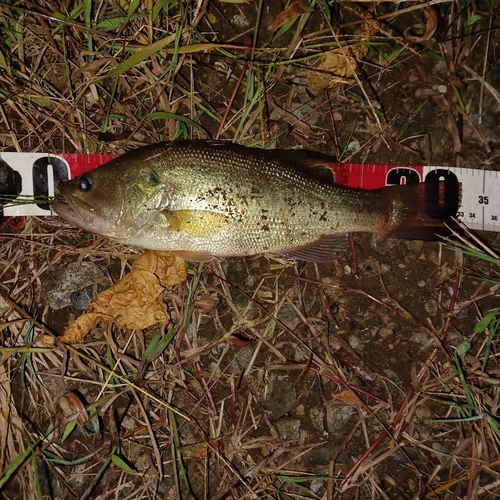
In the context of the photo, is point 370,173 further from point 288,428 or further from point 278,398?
A: point 288,428

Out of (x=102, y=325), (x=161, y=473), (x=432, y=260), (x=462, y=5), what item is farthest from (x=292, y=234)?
(x=462, y=5)

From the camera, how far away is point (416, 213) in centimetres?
300

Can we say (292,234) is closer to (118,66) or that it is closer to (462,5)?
(118,66)

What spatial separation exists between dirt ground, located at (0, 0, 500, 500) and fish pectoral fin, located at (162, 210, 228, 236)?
17.8 inches

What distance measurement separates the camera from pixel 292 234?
114 inches

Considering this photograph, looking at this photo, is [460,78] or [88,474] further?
[460,78]

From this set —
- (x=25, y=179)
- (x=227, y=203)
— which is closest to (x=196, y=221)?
(x=227, y=203)

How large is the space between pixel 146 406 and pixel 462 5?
399 cm

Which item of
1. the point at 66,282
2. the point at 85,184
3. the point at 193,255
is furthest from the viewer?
the point at 66,282

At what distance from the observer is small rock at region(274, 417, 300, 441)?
3.21 m

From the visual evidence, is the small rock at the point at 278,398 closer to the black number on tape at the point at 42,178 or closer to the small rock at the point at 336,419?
the small rock at the point at 336,419

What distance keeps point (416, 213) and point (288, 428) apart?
6.25 ft

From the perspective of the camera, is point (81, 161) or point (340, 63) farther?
point (340, 63)

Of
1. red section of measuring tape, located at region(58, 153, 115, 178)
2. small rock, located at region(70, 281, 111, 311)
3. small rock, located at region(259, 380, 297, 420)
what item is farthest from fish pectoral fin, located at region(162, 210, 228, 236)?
small rock, located at region(259, 380, 297, 420)
